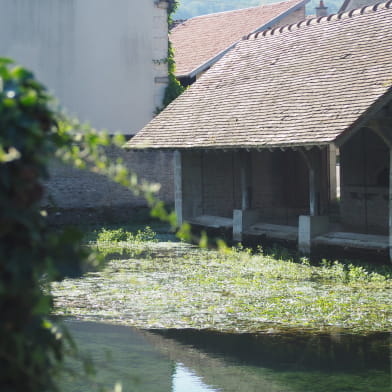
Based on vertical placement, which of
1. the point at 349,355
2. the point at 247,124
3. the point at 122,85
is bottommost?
the point at 349,355

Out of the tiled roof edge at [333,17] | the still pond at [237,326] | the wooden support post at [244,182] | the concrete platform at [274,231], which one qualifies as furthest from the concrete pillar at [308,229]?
the tiled roof edge at [333,17]

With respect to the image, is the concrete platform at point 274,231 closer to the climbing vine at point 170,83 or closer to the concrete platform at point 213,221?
the concrete platform at point 213,221

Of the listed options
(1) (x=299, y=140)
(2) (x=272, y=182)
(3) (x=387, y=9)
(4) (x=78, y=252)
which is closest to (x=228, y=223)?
(2) (x=272, y=182)

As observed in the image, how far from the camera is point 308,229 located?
13.2 m

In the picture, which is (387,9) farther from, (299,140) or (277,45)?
(299,140)

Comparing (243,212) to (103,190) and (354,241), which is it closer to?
(354,241)

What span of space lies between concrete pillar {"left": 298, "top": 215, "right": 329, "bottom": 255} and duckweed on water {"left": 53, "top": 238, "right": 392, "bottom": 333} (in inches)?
26.8

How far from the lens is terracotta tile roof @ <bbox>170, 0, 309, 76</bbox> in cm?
2528

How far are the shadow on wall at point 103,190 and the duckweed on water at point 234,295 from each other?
6.39m

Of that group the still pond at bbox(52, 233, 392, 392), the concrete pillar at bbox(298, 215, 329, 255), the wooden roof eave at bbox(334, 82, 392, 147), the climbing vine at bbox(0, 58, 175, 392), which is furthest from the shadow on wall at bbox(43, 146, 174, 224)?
the climbing vine at bbox(0, 58, 175, 392)

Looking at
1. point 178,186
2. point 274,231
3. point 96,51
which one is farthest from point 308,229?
point 96,51

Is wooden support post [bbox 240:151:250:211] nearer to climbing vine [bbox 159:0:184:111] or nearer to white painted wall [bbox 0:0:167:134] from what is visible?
white painted wall [bbox 0:0:167:134]

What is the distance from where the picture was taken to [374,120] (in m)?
11.8

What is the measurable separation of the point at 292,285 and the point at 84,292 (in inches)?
112
